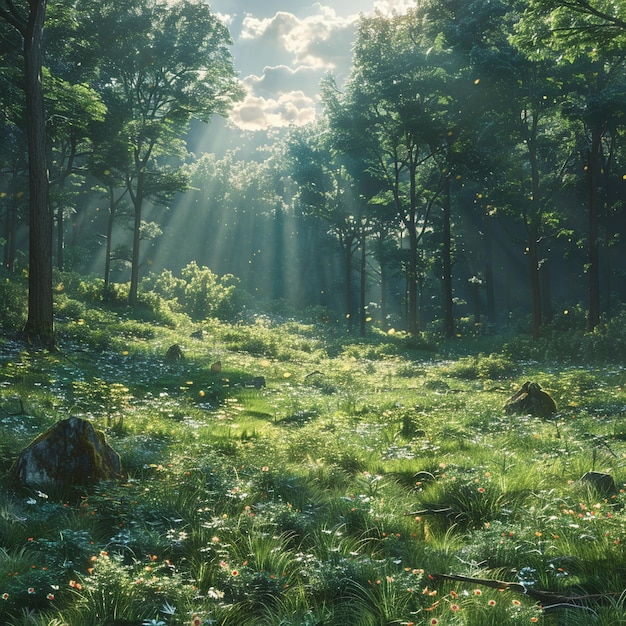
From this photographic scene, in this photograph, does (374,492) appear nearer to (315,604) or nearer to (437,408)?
(315,604)

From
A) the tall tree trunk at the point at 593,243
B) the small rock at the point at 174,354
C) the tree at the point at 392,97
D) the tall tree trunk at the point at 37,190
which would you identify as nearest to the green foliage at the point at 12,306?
the tall tree trunk at the point at 37,190

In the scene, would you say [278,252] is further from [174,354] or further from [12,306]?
[174,354]

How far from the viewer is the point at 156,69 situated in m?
28.9

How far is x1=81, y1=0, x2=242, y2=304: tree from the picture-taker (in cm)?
2742

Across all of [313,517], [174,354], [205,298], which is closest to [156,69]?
[205,298]

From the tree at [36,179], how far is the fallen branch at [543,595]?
12396 millimetres

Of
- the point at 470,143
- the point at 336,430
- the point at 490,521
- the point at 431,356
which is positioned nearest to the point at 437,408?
the point at 336,430

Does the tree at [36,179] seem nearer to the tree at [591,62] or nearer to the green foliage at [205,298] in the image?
the tree at [591,62]

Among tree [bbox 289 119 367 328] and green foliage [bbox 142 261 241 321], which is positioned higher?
tree [bbox 289 119 367 328]

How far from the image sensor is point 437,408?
11609mm

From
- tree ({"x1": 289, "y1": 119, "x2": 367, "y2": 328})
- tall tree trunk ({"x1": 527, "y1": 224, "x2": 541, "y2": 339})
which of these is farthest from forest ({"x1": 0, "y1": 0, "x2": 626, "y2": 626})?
tall tree trunk ({"x1": 527, "y1": 224, "x2": 541, "y2": 339})

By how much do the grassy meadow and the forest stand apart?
3 cm

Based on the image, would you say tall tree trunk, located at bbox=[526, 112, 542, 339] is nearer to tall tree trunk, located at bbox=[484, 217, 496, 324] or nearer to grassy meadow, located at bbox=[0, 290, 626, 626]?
tall tree trunk, located at bbox=[484, 217, 496, 324]

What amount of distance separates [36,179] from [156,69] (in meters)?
17.3
